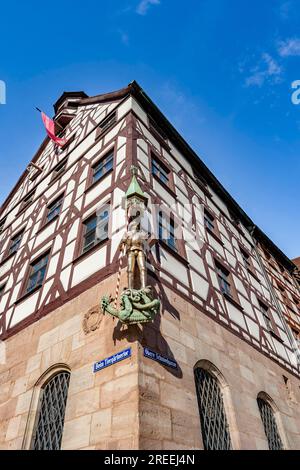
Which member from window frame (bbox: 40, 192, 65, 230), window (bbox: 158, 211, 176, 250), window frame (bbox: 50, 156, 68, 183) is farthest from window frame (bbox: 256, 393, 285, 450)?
window frame (bbox: 50, 156, 68, 183)

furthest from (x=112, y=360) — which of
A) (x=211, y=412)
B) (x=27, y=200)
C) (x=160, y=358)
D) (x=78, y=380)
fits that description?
(x=27, y=200)

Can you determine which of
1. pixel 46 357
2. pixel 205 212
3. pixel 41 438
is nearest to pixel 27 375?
pixel 46 357

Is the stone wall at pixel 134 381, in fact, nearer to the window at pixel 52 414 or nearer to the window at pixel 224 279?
the window at pixel 52 414

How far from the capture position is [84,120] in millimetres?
15117

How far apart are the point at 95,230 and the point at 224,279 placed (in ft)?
15.9

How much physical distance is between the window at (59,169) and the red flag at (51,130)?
1539 millimetres

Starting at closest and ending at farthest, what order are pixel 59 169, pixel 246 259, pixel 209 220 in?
pixel 209 220 < pixel 59 169 < pixel 246 259

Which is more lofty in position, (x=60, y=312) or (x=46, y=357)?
(x=60, y=312)

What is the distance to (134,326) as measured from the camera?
5.53 metres

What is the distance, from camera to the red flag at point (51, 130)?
1543 centimetres

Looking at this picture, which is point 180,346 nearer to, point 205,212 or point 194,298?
point 194,298

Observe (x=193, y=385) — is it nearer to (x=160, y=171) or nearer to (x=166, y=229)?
(x=166, y=229)

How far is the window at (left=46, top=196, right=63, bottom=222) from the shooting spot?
460 inches

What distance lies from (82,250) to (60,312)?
178cm
